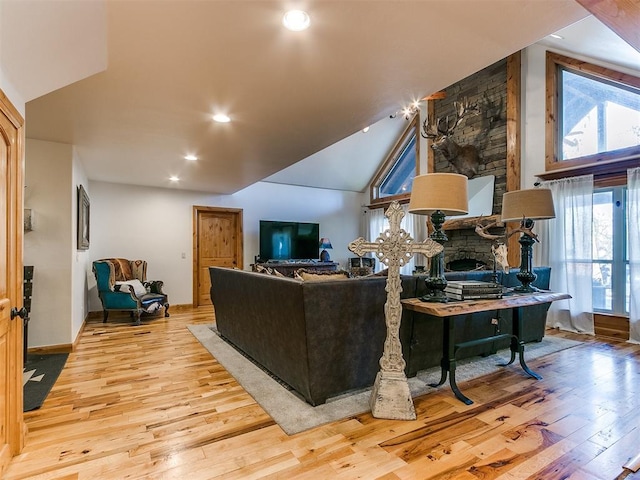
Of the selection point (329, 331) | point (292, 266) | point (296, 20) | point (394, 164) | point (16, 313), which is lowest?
point (329, 331)

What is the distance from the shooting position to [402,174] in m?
7.67

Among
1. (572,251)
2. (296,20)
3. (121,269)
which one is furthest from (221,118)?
(572,251)

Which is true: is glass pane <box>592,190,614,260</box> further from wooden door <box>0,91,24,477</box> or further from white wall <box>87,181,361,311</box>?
wooden door <box>0,91,24,477</box>

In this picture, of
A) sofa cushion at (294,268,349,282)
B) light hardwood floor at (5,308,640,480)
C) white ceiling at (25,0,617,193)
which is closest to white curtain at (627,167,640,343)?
light hardwood floor at (5,308,640,480)

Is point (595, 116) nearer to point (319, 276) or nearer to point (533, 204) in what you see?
point (533, 204)

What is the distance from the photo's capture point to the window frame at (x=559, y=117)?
4.18 meters

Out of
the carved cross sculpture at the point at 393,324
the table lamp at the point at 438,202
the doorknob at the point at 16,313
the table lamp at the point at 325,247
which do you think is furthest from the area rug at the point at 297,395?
the table lamp at the point at 325,247

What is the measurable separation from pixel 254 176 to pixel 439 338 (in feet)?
11.8

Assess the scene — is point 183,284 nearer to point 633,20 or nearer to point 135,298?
point 135,298

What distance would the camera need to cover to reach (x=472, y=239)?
579cm

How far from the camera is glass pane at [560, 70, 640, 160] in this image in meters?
4.21

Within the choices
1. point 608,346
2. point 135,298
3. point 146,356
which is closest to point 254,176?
point 135,298

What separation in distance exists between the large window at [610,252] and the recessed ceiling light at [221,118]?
→ 15.6 ft

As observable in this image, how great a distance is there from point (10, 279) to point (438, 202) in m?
2.61
